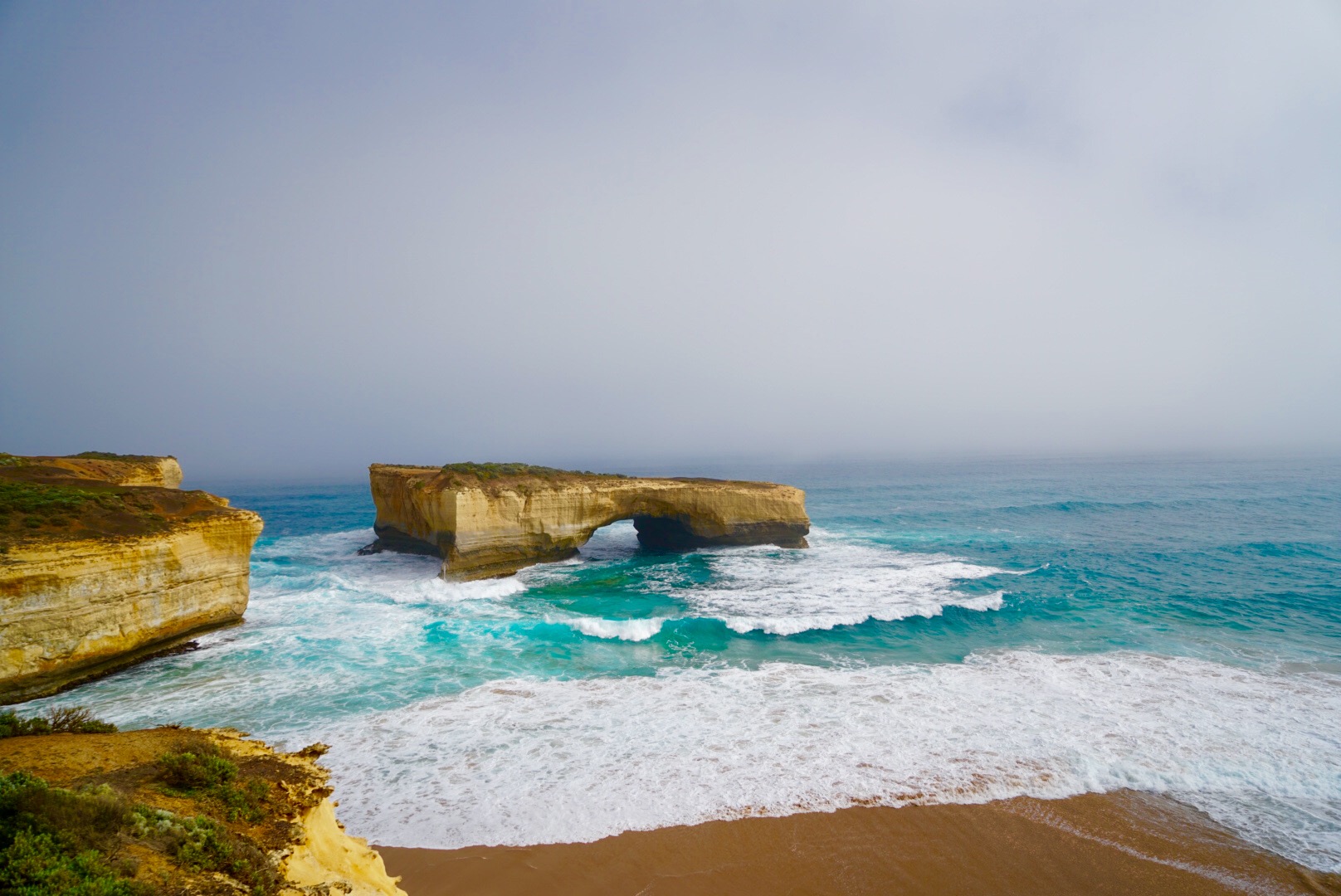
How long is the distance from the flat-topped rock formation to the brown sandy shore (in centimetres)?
1371

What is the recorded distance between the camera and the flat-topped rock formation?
1950 centimetres

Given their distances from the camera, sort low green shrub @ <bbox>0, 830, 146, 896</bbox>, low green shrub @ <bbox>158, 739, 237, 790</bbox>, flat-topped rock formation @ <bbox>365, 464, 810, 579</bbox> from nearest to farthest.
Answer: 1. low green shrub @ <bbox>0, 830, 146, 896</bbox>
2. low green shrub @ <bbox>158, 739, 237, 790</bbox>
3. flat-topped rock formation @ <bbox>365, 464, 810, 579</bbox>

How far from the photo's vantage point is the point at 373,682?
10.9 m

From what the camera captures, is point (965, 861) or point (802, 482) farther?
point (802, 482)

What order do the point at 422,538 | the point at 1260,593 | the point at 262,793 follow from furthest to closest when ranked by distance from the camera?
the point at 422,538
the point at 1260,593
the point at 262,793

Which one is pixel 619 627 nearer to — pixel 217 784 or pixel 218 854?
pixel 217 784

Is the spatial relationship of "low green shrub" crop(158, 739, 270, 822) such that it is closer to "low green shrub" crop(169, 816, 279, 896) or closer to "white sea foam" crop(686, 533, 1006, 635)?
"low green shrub" crop(169, 816, 279, 896)

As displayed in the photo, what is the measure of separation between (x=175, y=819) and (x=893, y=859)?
7065mm

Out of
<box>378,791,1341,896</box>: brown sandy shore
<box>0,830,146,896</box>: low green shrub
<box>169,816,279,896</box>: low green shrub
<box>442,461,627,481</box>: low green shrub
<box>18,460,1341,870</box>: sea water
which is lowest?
<box>378,791,1341,896</box>: brown sandy shore

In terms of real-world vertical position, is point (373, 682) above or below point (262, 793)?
below

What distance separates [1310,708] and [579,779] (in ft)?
42.1

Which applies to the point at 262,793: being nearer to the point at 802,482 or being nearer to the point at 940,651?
the point at 940,651

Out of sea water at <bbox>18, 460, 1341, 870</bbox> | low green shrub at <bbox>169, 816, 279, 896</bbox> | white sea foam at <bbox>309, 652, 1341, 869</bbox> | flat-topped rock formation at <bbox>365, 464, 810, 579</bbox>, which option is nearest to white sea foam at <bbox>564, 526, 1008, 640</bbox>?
sea water at <bbox>18, 460, 1341, 870</bbox>

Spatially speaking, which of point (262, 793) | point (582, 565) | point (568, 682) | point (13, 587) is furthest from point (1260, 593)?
point (13, 587)
